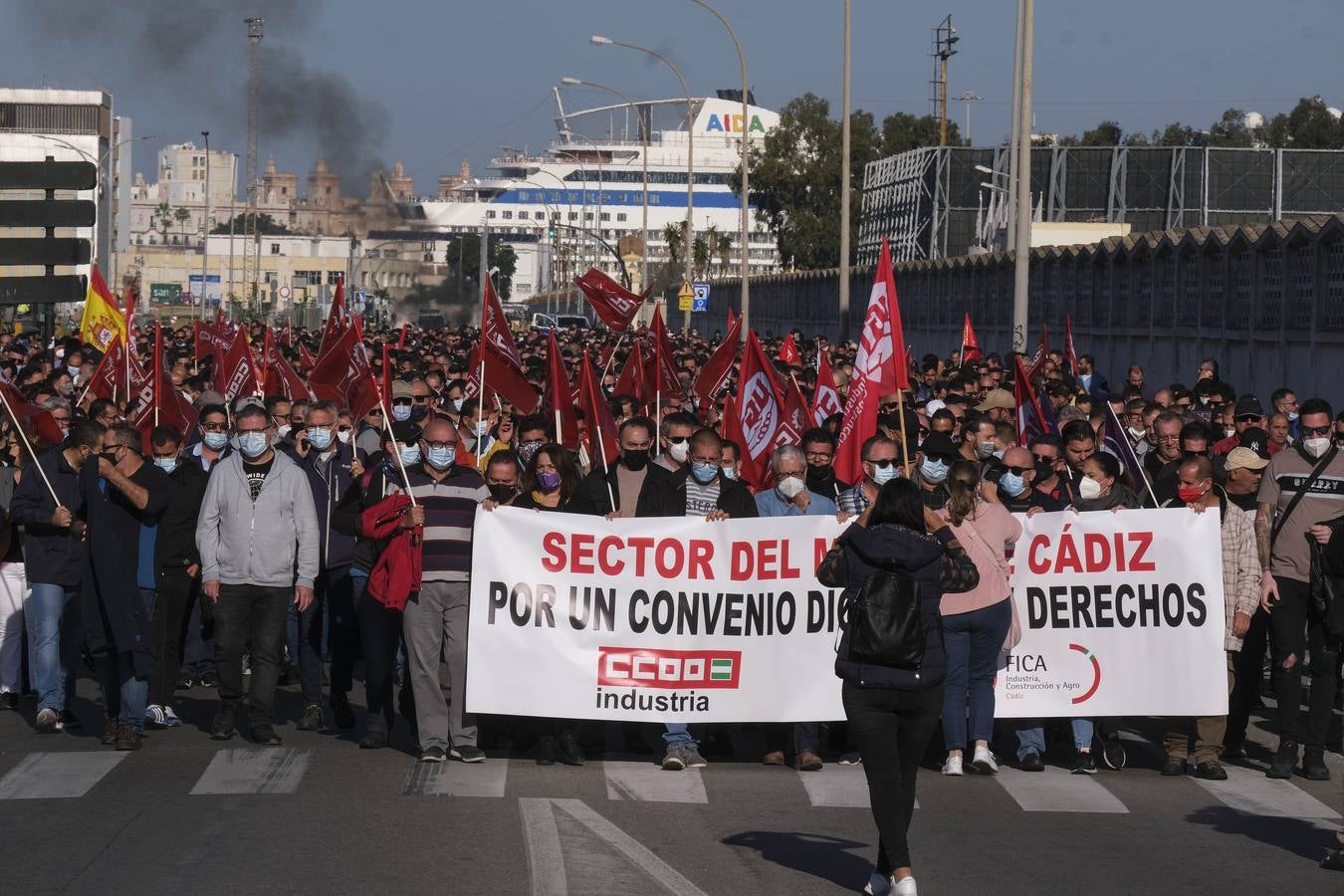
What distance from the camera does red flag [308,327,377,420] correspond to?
58.3 feet

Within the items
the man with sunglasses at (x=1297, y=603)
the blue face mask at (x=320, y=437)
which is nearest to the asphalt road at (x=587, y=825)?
the man with sunglasses at (x=1297, y=603)

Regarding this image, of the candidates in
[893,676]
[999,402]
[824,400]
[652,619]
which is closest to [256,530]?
[652,619]

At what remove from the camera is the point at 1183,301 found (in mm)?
28344

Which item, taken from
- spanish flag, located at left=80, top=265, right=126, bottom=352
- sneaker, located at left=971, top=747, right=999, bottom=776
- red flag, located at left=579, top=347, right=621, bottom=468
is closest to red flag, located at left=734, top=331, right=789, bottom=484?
red flag, located at left=579, top=347, right=621, bottom=468

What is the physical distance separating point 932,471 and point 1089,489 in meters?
0.85

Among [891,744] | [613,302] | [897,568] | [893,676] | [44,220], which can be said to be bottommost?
[891,744]

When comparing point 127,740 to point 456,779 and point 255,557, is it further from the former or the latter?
point 456,779

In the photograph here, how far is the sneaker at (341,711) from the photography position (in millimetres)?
11789

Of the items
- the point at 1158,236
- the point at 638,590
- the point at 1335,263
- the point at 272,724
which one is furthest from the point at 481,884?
the point at 1158,236

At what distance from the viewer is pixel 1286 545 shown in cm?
1066

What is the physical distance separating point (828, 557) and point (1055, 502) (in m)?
3.70

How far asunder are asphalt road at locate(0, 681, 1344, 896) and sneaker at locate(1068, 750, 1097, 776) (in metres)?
0.08

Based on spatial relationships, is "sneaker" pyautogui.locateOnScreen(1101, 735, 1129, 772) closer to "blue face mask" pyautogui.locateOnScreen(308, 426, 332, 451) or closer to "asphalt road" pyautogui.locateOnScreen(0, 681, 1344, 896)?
"asphalt road" pyautogui.locateOnScreen(0, 681, 1344, 896)

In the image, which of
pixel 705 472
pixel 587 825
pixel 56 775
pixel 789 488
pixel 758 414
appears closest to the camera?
pixel 587 825
